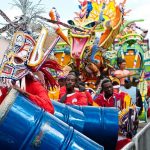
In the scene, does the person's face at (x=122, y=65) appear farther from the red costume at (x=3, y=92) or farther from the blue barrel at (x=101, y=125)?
the red costume at (x=3, y=92)

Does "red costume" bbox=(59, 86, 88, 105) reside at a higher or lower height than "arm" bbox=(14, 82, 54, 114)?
lower

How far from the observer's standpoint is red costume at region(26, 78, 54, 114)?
3.46 meters

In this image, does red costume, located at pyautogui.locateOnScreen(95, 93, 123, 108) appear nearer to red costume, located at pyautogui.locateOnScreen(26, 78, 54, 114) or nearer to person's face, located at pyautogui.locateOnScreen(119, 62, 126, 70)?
red costume, located at pyautogui.locateOnScreen(26, 78, 54, 114)

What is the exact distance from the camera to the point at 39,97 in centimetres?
A: 354

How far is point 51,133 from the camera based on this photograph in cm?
316

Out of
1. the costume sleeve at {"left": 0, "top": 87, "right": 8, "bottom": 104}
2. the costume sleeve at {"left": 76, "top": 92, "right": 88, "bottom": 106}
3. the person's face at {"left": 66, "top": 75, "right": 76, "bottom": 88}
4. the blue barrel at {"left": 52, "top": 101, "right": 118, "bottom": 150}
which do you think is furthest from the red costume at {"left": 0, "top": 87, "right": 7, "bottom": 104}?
the person's face at {"left": 66, "top": 75, "right": 76, "bottom": 88}

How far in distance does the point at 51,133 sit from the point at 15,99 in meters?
0.34

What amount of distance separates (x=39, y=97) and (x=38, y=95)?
59 millimetres

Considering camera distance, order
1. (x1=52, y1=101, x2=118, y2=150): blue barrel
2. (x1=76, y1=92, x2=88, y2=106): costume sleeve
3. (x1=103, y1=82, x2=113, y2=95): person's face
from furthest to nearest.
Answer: (x1=103, y1=82, x2=113, y2=95): person's face < (x1=76, y1=92, x2=88, y2=106): costume sleeve < (x1=52, y1=101, x2=118, y2=150): blue barrel

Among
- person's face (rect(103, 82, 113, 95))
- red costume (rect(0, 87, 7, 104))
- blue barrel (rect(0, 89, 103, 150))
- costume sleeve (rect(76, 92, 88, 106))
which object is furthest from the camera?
person's face (rect(103, 82, 113, 95))

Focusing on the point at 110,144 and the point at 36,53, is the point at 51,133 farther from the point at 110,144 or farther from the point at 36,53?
the point at 110,144

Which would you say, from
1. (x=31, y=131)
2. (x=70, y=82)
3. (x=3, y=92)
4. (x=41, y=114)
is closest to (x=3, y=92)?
(x=3, y=92)

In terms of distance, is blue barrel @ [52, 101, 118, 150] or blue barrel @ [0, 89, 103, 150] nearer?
blue barrel @ [0, 89, 103, 150]

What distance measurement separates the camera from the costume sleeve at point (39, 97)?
11.3ft
